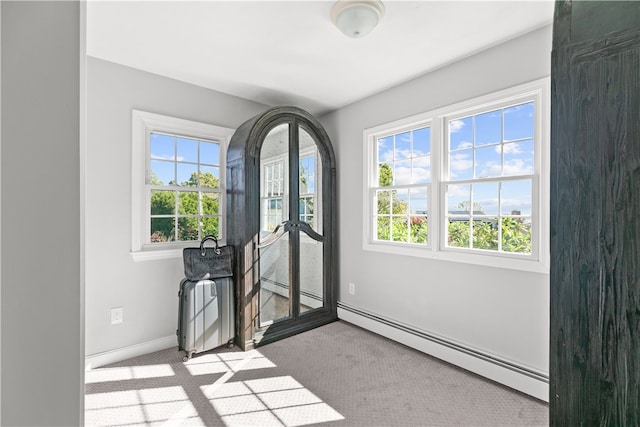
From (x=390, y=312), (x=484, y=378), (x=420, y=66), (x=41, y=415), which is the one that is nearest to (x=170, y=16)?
(x=420, y=66)

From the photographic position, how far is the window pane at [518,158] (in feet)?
7.49

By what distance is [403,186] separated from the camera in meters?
3.14

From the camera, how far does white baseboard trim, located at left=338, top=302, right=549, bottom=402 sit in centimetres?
216

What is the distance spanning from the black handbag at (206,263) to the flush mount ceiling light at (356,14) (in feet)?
6.81

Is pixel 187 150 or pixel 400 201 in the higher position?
pixel 187 150

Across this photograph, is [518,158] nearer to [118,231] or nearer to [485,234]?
[485,234]

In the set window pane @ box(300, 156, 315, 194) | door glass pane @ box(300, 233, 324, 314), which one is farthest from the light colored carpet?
window pane @ box(300, 156, 315, 194)

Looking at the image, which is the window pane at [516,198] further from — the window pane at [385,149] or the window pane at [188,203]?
the window pane at [188,203]

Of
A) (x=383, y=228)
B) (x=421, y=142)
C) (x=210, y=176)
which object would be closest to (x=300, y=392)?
(x=383, y=228)

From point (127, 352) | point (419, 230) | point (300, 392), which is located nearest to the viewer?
point (300, 392)

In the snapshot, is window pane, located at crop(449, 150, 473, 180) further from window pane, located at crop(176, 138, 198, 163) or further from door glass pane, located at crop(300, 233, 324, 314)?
window pane, located at crop(176, 138, 198, 163)

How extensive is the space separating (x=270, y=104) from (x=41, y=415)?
3.56m

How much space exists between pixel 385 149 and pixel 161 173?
2.34 m

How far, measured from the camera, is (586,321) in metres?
0.54
